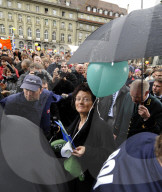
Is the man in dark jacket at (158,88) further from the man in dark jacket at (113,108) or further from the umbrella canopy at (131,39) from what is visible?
the umbrella canopy at (131,39)

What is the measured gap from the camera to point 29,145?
710mm

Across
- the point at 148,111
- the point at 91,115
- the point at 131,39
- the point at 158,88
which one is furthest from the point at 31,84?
the point at 158,88

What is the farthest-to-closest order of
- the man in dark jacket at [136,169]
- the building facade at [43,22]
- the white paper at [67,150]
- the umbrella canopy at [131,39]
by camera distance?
the building facade at [43,22], the white paper at [67,150], the umbrella canopy at [131,39], the man in dark jacket at [136,169]

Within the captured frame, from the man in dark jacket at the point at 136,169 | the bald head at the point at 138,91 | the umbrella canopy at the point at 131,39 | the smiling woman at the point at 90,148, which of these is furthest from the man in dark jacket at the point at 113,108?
the man in dark jacket at the point at 136,169

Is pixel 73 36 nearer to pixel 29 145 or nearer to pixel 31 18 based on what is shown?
pixel 31 18

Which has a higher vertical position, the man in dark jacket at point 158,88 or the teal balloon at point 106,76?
the teal balloon at point 106,76

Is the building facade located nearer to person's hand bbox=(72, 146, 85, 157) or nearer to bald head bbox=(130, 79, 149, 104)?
bald head bbox=(130, 79, 149, 104)

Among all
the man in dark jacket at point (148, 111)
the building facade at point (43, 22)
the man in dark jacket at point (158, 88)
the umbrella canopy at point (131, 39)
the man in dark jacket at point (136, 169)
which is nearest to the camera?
the man in dark jacket at point (136, 169)

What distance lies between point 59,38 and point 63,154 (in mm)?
37173

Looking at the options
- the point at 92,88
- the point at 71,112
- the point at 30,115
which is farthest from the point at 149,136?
the point at 71,112

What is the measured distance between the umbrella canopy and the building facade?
1159 inches

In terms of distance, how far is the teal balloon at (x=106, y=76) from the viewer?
1.50 metres

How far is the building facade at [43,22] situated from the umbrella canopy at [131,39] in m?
29.4

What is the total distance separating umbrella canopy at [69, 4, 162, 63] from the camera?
1044 millimetres
